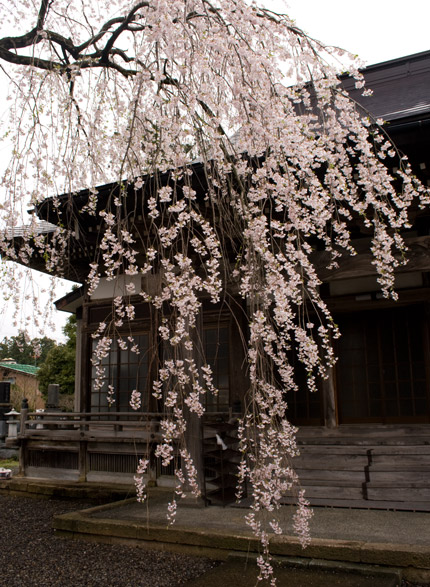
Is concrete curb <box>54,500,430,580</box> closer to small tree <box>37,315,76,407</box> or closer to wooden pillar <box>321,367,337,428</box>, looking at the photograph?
wooden pillar <box>321,367,337,428</box>

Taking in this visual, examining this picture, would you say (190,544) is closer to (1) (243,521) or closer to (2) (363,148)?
(1) (243,521)

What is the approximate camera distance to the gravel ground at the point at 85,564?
14.3 feet

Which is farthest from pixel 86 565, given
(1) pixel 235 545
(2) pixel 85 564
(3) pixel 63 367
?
(3) pixel 63 367

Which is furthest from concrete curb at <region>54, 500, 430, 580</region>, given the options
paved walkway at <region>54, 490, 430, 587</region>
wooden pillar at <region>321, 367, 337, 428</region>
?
wooden pillar at <region>321, 367, 337, 428</region>

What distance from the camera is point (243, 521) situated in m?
5.05

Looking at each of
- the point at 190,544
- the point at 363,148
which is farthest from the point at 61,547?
the point at 363,148

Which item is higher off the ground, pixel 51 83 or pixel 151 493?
pixel 51 83

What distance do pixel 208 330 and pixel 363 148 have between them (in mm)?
4894

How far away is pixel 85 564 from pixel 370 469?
3097 mm

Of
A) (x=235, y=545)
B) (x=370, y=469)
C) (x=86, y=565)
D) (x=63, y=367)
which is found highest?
(x=63, y=367)

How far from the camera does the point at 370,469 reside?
Answer: 229 inches

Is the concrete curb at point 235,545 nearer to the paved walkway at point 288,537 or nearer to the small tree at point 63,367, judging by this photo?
the paved walkway at point 288,537

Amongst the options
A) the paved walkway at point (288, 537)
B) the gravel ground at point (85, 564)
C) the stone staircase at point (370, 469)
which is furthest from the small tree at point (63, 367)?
the stone staircase at point (370, 469)

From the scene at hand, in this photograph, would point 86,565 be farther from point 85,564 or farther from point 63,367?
point 63,367
